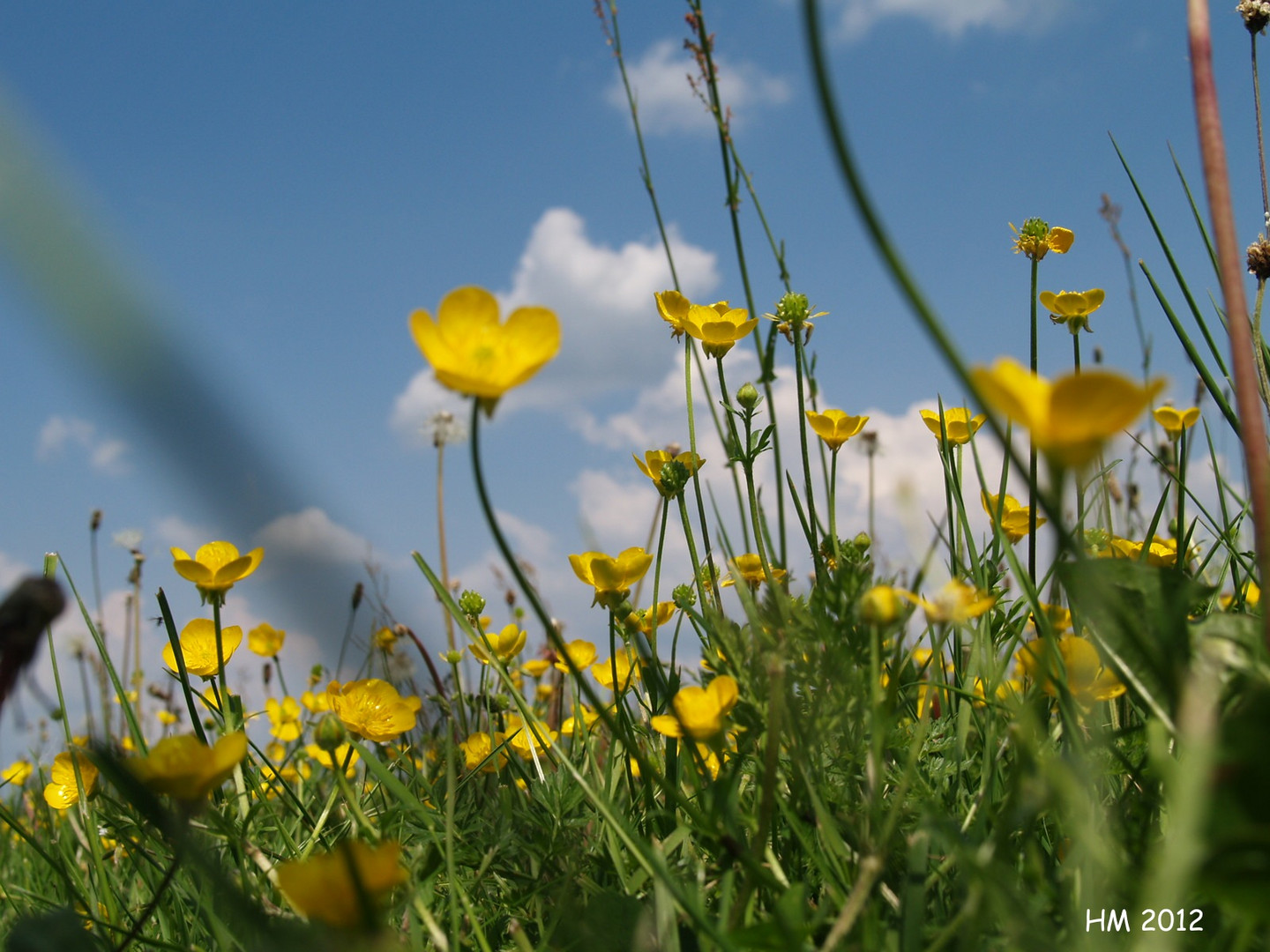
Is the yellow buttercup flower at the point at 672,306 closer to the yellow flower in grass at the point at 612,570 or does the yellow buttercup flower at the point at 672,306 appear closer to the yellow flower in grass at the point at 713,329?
the yellow flower in grass at the point at 713,329

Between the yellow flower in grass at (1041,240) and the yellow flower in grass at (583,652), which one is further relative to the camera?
the yellow flower in grass at (583,652)

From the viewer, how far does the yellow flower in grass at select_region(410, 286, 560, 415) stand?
0.79m

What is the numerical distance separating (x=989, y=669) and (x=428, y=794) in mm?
909

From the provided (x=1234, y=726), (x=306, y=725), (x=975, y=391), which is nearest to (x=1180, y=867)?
(x=1234, y=726)

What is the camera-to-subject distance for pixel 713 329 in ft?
5.26

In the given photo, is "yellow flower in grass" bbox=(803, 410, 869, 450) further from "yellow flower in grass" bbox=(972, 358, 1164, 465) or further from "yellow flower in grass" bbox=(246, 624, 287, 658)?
"yellow flower in grass" bbox=(246, 624, 287, 658)

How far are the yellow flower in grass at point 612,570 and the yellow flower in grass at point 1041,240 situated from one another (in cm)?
109

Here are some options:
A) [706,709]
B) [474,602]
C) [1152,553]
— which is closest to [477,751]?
[474,602]

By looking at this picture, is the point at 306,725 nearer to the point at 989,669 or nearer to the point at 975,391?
the point at 989,669

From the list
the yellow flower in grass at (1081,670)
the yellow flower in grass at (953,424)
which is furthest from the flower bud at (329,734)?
the yellow flower in grass at (953,424)

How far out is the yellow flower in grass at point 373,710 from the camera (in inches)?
54.5

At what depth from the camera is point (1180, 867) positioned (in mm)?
522

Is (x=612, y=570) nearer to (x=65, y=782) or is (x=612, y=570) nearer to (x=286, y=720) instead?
(x=65, y=782)

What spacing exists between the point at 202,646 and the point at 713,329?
1044 millimetres
